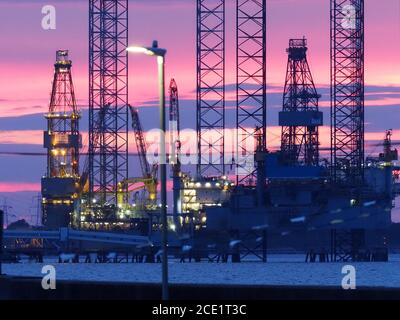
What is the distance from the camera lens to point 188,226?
13138 centimetres

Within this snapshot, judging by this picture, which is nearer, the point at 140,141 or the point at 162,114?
the point at 162,114

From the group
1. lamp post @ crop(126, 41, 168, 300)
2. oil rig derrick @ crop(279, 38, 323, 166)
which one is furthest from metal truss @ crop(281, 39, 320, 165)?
lamp post @ crop(126, 41, 168, 300)

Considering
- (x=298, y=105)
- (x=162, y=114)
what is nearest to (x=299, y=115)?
(x=298, y=105)

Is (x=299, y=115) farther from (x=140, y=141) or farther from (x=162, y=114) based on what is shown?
(x=162, y=114)

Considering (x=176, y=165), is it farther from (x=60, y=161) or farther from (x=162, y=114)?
(x=162, y=114)

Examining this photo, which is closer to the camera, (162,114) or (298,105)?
(162,114)

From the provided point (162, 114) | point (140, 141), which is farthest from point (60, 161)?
point (162, 114)

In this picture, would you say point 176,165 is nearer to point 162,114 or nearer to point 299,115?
point 299,115

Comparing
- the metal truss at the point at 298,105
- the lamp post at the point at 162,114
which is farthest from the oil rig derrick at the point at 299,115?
the lamp post at the point at 162,114

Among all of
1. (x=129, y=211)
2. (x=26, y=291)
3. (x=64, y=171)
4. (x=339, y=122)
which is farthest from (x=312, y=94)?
(x=26, y=291)

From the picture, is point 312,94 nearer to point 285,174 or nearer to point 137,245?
point 285,174

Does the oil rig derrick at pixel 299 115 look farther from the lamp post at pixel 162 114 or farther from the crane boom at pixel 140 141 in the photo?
the lamp post at pixel 162 114

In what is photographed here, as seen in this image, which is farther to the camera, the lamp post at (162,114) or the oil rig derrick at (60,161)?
the oil rig derrick at (60,161)
